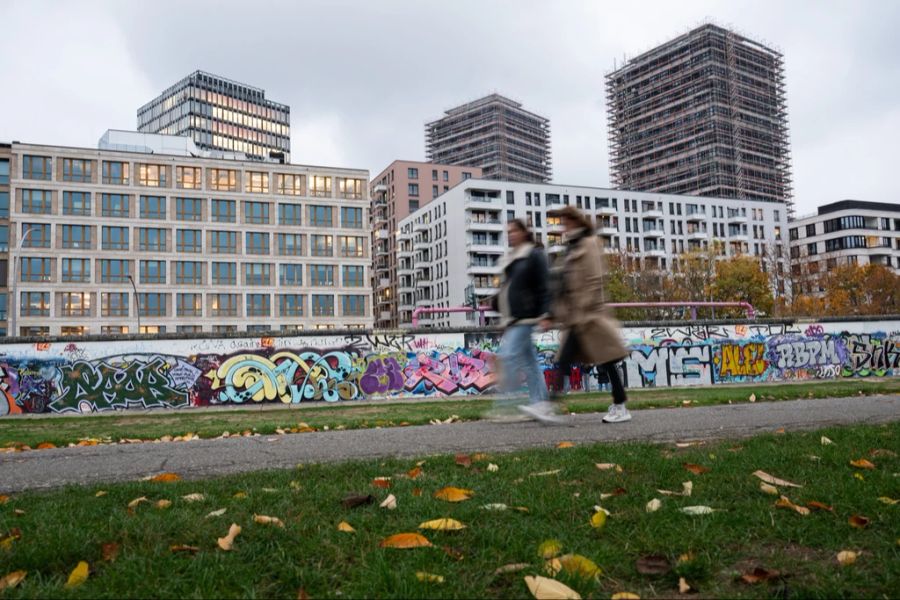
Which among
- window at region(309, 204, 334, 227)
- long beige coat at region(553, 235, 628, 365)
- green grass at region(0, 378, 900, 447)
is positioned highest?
window at region(309, 204, 334, 227)

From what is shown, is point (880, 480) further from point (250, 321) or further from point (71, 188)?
point (71, 188)

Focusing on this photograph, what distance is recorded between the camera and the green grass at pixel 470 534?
7.79 ft

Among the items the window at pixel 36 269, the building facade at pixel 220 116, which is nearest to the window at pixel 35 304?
the window at pixel 36 269

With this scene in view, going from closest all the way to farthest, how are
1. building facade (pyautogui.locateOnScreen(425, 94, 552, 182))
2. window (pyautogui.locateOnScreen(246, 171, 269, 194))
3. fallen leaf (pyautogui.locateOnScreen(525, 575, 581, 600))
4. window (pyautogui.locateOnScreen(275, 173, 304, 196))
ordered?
fallen leaf (pyautogui.locateOnScreen(525, 575, 581, 600)), window (pyautogui.locateOnScreen(246, 171, 269, 194)), window (pyautogui.locateOnScreen(275, 173, 304, 196)), building facade (pyautogui.locateOnScreen(425, 94, 552, 182))

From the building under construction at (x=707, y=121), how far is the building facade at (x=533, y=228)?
23.6m

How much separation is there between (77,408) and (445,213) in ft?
242

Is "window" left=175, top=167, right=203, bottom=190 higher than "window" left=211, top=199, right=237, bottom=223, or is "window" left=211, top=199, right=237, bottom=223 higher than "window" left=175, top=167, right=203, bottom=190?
"window" left=175, top=167, right=203, bottom=190

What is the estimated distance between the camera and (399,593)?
7.43 ft

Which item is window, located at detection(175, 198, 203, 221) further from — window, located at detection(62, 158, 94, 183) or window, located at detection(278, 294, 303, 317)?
window, located at detection(278, 294, 303, 317)

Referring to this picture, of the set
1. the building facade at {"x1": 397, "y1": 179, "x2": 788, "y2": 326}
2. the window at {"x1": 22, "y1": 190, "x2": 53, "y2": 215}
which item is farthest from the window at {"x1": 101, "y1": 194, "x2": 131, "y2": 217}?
the building facade at {"x1": 397, "y1": 179, "x2": 788, "y2": 326}

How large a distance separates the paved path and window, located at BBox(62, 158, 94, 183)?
68.1 meters

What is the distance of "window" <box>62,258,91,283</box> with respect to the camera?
6353 cm

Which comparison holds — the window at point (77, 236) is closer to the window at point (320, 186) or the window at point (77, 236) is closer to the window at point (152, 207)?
the window at point (152, 207)

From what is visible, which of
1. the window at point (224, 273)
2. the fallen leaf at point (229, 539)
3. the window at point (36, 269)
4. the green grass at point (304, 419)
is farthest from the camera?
the window at point (224, 273)
